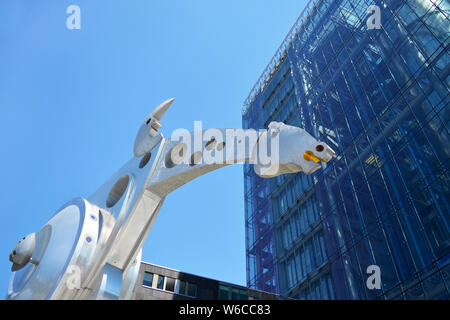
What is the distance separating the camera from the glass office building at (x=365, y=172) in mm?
14188

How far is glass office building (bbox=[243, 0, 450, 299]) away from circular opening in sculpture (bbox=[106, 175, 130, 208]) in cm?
1068

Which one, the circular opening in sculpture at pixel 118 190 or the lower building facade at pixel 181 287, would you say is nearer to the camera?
the circular opening in sculpture at pixel 118 190

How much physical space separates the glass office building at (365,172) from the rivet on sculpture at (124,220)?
10.7 metres

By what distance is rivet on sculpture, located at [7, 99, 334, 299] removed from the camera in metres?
3.82

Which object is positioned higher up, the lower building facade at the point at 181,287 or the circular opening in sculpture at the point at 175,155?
the lower building facade at the point at 181,287

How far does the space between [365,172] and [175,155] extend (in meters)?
14.3

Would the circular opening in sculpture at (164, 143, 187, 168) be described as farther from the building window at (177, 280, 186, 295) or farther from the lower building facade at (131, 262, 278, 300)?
the building window at (177, 280, 186, 295)

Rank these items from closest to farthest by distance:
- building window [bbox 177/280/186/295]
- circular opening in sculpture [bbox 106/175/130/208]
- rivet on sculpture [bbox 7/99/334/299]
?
1. rivet on sculpture [bbox 7/99/334/299]
2. circular opening in sculpture [bbox 106/175/130/208]
3. building window [bbox 177/280/186/295]

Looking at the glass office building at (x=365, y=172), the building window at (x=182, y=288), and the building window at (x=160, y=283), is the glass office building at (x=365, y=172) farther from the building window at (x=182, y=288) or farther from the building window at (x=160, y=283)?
the building window at (x=160, y=283)

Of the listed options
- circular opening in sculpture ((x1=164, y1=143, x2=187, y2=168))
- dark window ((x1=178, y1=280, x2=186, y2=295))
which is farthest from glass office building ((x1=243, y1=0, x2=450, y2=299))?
circular opening in sculpture ((x1=164, y1=143, x2=187, y2=168))

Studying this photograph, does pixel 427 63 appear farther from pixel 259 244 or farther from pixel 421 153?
pixel 259 244

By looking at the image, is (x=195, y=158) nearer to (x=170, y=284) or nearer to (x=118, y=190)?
(x=118, y=190)

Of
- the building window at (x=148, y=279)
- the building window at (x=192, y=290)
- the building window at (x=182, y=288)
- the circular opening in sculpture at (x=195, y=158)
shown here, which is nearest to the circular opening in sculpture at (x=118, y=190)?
the circular opening in sculpture at (x=195, y=158)

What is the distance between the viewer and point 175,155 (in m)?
4.61
